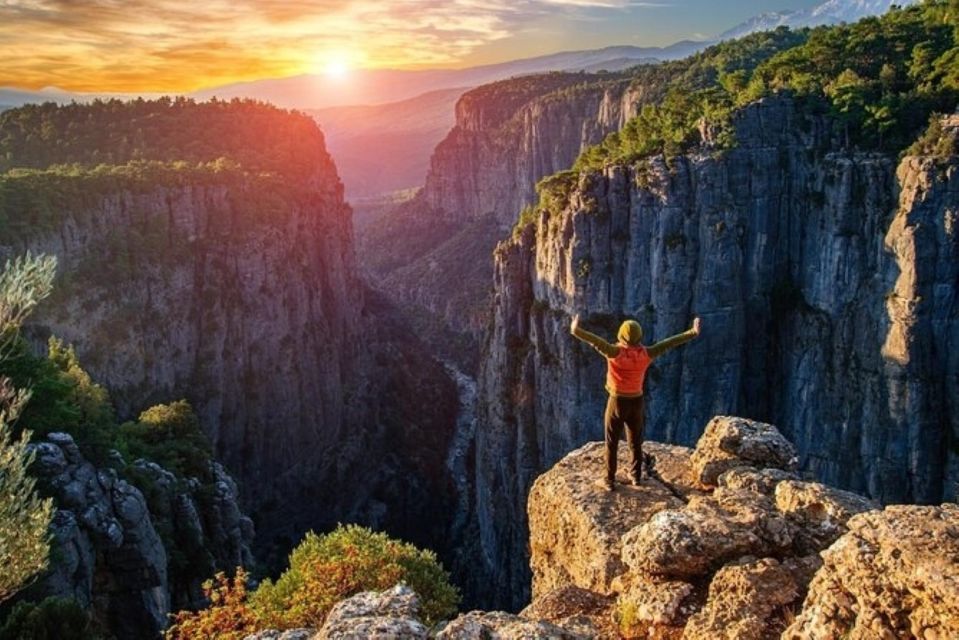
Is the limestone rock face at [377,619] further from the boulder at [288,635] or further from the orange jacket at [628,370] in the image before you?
the orange jacket at [628,370]

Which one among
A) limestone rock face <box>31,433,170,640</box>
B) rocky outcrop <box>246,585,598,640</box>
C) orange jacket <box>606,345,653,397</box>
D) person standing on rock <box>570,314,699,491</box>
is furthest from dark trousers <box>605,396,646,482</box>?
limestone rock face <box>31,433,170,640</box>

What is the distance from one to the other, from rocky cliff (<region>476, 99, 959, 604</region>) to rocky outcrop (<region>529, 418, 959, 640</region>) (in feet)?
91.1

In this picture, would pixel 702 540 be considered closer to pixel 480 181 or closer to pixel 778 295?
pixel 778 295

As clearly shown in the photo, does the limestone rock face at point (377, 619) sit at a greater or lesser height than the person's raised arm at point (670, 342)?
lesser

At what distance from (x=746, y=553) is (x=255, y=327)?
64.6 meters

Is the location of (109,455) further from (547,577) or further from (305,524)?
(305,524)

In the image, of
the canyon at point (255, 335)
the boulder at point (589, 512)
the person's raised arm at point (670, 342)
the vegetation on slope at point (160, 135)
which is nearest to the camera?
the boulder at point (589, 512)

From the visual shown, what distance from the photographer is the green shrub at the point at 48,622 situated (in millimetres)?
18734

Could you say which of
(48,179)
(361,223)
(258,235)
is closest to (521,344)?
(258,235)

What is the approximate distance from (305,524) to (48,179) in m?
34.8

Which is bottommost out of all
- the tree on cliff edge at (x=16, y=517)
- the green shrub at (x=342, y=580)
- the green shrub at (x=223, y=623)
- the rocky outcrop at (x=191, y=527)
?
the rocky outcrop at (x=191, y=527)

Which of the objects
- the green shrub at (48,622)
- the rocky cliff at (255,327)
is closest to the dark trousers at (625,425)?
the green shrub at (48,622)

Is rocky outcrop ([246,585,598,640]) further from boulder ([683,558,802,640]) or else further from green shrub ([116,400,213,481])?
green shrub ([116,400,213,481])

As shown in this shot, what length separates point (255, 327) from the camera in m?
70.8
